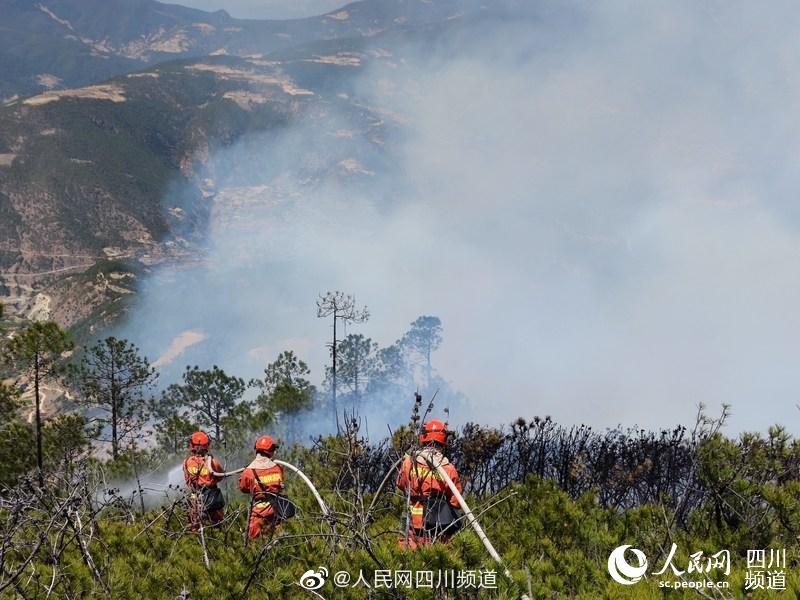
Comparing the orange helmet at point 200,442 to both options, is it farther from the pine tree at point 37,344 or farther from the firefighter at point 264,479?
the pine tree at point 37,344

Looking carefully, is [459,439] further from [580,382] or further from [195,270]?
[195,270]

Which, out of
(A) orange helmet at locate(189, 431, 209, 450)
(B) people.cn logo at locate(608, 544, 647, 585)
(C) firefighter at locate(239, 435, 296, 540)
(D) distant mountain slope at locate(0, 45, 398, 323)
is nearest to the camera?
(B) people.cn logo at locate(608, 544, 647, 585)

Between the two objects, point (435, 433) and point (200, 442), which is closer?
point (435, 433)

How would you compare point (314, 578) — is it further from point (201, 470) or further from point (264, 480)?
point (201, 470)

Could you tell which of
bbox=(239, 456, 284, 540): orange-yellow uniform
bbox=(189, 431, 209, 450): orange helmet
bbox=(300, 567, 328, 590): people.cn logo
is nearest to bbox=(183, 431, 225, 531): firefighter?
bbox=(189, 431, 209, 450): orange helmet

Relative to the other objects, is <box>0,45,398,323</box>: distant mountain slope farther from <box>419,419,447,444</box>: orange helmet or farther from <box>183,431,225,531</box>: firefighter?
<box>419,419,447,444</box>: orange helmet

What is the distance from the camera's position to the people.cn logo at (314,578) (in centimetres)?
326

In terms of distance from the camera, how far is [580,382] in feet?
243

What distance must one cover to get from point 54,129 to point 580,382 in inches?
4976

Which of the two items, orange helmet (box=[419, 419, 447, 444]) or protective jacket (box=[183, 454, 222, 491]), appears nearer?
orange helmet (box=[419, 419, 447, 444])

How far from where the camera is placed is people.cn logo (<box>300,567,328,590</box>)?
326cm

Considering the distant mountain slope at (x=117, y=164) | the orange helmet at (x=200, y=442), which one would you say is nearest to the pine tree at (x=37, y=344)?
the orange helmet at (x=200, y=442)

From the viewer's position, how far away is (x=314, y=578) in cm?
338

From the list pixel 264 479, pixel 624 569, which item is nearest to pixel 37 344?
pixel 264 479
